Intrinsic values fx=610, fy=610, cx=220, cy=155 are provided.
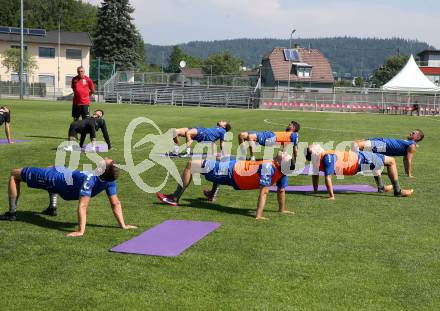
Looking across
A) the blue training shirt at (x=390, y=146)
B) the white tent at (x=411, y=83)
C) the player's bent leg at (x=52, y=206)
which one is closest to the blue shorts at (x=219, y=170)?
the player's bent leg at (x=52, y=206)

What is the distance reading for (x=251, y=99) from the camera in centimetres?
6012

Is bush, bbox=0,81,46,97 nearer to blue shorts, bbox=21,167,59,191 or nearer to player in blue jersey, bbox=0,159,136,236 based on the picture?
player in blue jersey, bbox=0,159,136,236

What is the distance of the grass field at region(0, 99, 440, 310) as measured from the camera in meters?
6.06

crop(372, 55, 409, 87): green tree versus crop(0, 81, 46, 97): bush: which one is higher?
crop(372, 55, 409, 87): green tree

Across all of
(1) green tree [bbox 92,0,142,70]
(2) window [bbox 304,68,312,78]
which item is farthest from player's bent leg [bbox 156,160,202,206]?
(2) window [bbox 304,68,312,78]

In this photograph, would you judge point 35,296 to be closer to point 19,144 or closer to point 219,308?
Answer: point 219,308

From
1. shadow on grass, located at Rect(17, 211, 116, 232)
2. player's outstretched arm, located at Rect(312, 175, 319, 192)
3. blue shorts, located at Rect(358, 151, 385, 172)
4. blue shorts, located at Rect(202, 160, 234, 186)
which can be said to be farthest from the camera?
blue shorts, located at Rect(358, 151, 385, 172)

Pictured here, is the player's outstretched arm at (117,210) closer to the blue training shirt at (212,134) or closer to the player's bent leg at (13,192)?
the player's bent leg at (13,192)

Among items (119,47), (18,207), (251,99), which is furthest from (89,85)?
(119,47)

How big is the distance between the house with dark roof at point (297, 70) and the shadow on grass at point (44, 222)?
91506 mm

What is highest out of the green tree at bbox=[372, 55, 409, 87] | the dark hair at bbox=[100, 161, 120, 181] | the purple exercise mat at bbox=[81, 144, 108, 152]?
the green tree at bbox=[372, 55, 409, 87]

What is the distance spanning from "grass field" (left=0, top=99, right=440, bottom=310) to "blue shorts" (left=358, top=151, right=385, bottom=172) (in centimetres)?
Answer: 74

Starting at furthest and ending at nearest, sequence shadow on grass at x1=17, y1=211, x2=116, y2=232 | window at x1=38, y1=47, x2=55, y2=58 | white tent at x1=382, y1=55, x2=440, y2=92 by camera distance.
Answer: window at x1=38, y1=47, x2=55, y2=58 → white tent at x1=382, y1=55, x2=440, y2=92 → shadow on grass at x1=17, y1=211, x2=116, y2=232

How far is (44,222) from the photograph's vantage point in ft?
30.2
